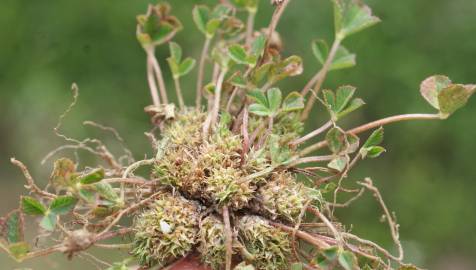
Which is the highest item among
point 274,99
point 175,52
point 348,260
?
point 175,52

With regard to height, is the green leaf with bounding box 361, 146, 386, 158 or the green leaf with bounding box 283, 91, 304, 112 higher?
the green leaf with bounding box 283, 91, 304, 112

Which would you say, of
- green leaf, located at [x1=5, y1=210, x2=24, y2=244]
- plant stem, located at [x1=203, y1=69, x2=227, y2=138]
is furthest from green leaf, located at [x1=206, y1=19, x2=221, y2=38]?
green leaf, located at [x1=5, y1=210, x2=24, y2=244]

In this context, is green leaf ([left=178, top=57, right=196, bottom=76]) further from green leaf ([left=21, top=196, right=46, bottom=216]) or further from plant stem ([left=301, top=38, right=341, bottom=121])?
green leaf ([left=21, top=196, right=46, bottom=216])

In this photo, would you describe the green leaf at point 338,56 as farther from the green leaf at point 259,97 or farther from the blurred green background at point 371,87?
the blurred green background at point 371,87

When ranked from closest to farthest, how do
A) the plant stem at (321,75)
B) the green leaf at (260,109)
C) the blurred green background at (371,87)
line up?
the green leaf at (260,109) < the plant stem at (321,75) < the blurred green background at (371,87)

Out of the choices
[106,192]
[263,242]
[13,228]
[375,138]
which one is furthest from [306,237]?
[13,228]

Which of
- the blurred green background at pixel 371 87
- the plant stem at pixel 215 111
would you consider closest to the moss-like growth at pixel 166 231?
the plant stem at pixel 215 111

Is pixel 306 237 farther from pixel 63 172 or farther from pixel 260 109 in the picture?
pixel 63 172
